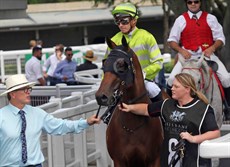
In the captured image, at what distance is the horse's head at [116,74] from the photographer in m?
7.04

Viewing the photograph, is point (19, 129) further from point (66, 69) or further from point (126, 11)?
point (66, 69)

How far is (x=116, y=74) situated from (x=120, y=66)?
0.09 metres

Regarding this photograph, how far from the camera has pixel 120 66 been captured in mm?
7371

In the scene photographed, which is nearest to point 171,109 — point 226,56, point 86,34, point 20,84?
point 20,84

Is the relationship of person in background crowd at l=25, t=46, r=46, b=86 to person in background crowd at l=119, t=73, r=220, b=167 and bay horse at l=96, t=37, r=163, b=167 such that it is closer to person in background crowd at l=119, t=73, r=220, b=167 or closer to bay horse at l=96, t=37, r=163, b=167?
bay horse at l=96, t=37, r=163, b=167

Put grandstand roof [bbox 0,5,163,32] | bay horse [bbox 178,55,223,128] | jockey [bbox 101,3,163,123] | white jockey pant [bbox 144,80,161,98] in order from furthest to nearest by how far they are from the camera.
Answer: grandstand roof [bbox 0,5,163,32] < bay horse [bbox 178,55,223,128] < jockey [bbox 101,3,163,123] < white jockey pant [bbox 144,80,161,98]

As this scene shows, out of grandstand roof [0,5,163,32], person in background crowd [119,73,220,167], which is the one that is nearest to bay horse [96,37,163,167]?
person in background crowd [119,73,220,167]

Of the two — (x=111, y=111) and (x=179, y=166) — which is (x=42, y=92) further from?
(x=179, y=166)

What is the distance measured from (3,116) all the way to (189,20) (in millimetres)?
3711

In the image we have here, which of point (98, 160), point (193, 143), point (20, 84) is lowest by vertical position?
point (98, 160)

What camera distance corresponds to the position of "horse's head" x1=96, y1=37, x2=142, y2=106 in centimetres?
704

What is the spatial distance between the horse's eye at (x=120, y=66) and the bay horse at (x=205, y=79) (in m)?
1.23

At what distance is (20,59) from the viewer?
25047 mm

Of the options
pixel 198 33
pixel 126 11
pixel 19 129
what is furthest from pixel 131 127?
pixel 198 33
